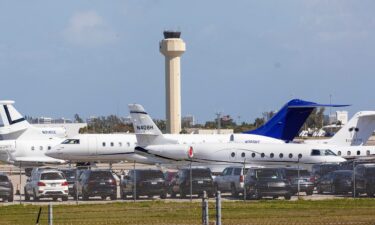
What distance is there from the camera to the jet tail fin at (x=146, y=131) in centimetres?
6631

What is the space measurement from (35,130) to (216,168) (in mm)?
33604

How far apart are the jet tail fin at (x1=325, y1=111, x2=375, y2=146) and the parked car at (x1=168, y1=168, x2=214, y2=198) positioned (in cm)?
2527

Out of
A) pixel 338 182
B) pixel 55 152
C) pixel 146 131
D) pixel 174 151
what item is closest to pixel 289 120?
pixel 146 131

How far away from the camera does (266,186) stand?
42.8m

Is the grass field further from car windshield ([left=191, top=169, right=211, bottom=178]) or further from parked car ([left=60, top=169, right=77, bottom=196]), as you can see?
parked car ([left=60, top=169, right=77, bottom=196])

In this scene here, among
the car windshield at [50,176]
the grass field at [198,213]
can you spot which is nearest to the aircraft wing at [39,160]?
the car windshield at [50,176]

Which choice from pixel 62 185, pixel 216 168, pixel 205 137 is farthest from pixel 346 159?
pixel 62 185

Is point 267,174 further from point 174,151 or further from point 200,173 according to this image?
point 174,151

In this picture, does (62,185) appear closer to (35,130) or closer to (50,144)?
(50,144)

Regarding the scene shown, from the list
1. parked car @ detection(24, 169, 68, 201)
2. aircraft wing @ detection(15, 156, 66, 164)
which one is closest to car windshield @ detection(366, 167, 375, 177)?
parked car @ detection(24, 169, 68, 201)

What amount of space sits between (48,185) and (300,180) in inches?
479

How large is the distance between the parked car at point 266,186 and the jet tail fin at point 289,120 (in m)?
27.7

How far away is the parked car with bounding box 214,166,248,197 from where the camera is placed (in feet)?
148

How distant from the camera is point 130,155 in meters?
72.1
